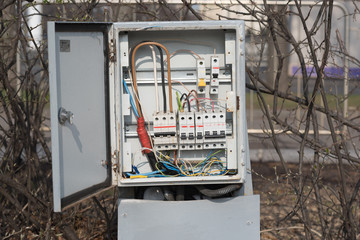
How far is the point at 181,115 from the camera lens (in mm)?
3637

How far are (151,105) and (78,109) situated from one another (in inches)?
24.2

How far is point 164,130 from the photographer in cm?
364

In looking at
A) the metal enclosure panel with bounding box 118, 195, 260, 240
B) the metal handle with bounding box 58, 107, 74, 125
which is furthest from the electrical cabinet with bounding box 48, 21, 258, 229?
the metal enclosure panel with bounding box 118, 195, 260, 240

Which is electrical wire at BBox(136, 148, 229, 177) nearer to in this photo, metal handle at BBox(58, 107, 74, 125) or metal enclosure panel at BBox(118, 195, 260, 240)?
metal enclosure panel at BBox(118, 195, 260, 240)

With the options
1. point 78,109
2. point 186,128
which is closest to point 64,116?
point 78,109

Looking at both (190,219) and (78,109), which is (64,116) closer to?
(78,109)

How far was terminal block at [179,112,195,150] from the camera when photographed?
3.63 m

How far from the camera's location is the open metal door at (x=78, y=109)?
313cm

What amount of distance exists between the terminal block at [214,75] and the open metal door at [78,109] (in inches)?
27.7

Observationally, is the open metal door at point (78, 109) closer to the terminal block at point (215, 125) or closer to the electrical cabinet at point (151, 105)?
the electrical cabinet at point (151, 105)

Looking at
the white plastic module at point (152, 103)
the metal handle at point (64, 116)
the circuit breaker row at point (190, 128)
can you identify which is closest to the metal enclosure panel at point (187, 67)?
the white plastic module at point (152, 103)

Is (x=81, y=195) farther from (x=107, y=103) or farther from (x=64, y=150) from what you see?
(x=107, y=103)

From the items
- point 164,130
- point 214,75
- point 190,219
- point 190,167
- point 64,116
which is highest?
point 214,75

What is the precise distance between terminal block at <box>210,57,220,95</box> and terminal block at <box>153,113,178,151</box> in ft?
1.11
